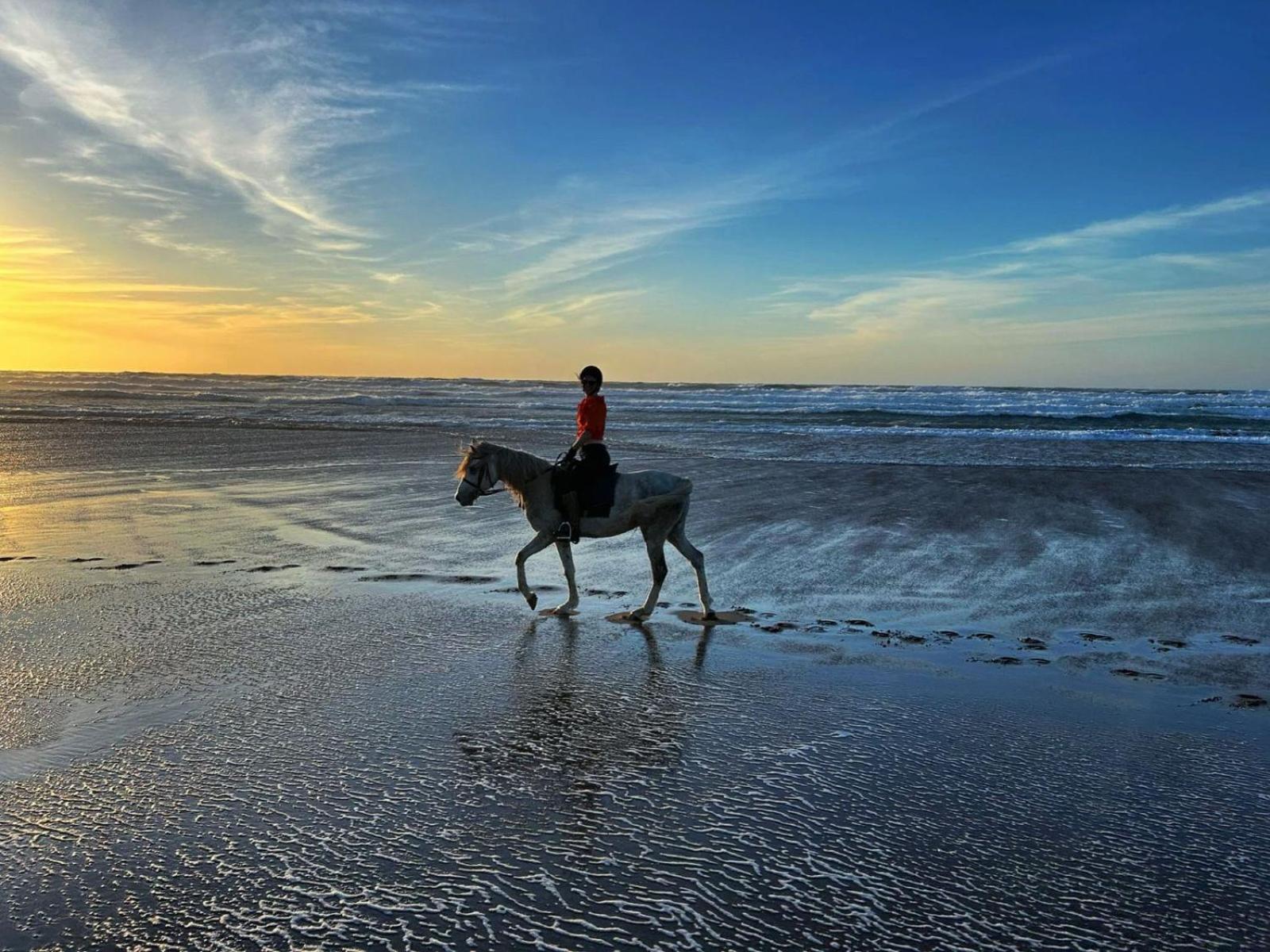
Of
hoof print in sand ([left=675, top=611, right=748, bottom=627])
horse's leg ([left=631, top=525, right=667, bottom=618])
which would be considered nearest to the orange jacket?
horse's leg ([left=631, top=525, right=667, bottom=618])

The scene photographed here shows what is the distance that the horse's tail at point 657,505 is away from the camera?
28.4 feet

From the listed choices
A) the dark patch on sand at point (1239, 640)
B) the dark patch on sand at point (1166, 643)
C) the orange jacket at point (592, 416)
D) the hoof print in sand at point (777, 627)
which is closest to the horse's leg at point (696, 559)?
the hoof print in sand at point (777, 627)

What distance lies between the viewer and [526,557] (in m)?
8.62

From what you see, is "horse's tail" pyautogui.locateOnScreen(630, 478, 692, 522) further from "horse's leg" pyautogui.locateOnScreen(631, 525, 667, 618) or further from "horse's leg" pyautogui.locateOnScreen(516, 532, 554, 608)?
"horse's leg" pyautogui.locateOnScreen(516, 532, 554, 608)

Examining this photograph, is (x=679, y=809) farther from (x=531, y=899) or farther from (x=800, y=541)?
(x=800, y=541)

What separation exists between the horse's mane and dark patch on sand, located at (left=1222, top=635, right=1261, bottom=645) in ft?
20.4

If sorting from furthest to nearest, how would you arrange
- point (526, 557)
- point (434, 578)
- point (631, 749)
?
1. point (434, 578)
2. point (526, 557)
3. point (631, 749)

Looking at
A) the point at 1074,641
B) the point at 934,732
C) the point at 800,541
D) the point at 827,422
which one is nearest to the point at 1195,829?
the point at 934,732

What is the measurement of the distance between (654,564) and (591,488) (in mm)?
957

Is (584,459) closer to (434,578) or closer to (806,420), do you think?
(434,578)

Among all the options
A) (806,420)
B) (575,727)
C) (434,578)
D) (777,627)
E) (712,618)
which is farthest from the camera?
(806,420)

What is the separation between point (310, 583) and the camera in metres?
9.27

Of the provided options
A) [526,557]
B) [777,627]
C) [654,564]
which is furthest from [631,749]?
[526,557]

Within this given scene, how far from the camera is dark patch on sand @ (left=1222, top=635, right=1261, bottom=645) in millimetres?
7491
